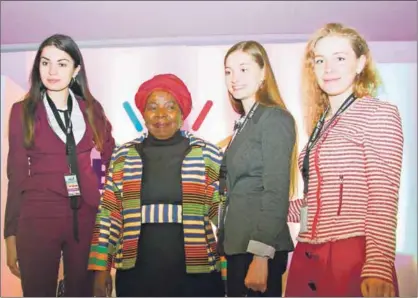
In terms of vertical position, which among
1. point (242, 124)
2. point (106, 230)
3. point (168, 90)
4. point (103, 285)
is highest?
point (168, 90)

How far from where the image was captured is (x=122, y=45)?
9.04ft

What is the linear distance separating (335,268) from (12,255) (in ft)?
4.50

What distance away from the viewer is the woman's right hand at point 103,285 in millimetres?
2576

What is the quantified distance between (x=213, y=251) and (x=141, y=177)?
1.43 ft

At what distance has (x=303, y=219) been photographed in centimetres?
248

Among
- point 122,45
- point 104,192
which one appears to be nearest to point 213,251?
point 104,192

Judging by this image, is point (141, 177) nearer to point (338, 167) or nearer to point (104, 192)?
point (104, 192)

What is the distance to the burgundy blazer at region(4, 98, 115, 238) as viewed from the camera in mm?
2619

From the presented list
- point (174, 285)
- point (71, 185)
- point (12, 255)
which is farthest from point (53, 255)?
point (174, 285)

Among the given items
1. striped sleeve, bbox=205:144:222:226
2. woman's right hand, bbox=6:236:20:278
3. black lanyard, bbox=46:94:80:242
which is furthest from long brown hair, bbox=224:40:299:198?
woman's right hand, bbox=6:236:20:278

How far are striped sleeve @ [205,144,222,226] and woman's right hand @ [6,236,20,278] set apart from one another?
86 centimetres

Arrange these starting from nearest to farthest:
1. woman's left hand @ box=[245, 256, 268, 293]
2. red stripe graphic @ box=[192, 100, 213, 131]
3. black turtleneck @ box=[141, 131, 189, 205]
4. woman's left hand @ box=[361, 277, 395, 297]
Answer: woman's left hand @ box=[361, 277, 395, 297], woman's left hand @ box=[245, 256, 268, 293], black turtleneck @ box=[141, 131, 189, 205], red stripe graphic @ box=[192, 100, 213, 131]

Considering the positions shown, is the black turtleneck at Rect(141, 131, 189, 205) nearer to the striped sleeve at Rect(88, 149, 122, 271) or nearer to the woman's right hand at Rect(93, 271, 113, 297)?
the striped sleeve at Rect(88, 149, 122, 271)

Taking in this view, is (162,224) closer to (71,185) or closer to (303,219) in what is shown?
(71,185)
